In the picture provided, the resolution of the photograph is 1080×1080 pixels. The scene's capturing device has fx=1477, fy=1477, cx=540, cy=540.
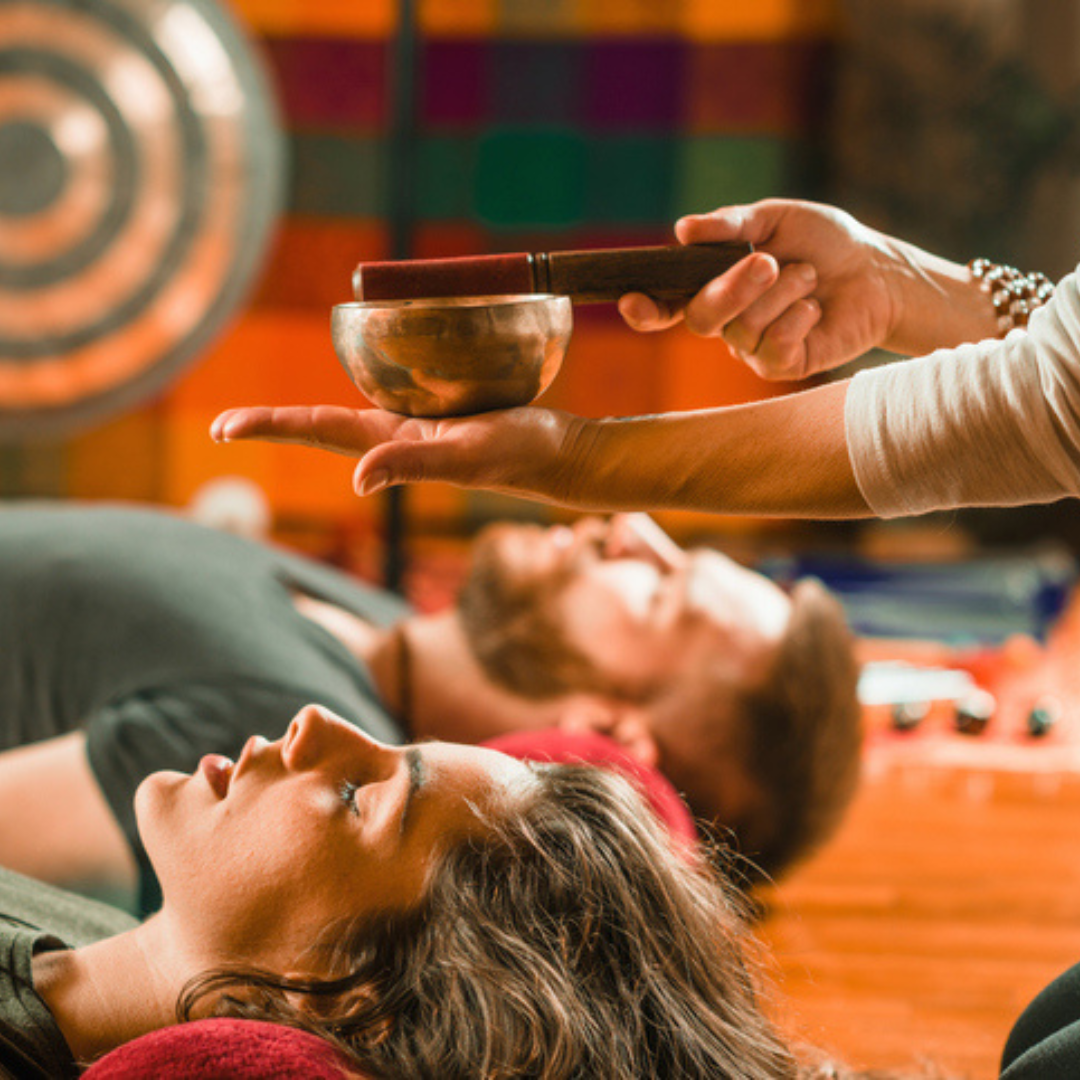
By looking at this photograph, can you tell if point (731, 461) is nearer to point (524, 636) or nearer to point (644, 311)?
point (644, 311)

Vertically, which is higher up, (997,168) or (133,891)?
(997,168)

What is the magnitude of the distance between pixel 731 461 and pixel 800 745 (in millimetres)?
859

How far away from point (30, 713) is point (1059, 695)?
71.8 inches

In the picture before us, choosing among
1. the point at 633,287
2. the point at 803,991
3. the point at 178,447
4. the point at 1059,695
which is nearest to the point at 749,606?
the point at 803,991

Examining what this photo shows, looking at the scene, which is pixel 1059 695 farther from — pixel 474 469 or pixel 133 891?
pixel 474 469

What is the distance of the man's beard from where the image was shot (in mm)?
1744

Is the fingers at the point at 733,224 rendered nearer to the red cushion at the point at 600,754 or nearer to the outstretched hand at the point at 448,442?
the outstretched hand at the point at 448,442

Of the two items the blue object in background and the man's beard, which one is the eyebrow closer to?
the man's beard

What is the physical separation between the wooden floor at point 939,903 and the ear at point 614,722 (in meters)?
0.23

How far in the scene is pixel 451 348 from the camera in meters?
0.82

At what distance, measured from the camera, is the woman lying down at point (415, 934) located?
854 mm

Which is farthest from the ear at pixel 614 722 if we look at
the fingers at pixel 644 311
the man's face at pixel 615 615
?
the fingers at pixel 644 311

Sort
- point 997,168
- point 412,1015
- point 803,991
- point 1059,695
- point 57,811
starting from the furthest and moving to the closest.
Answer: point 997,168 < point 1059,695 < point 803,991 < point 57,811 < point 412,1015

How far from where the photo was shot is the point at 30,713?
161cm
